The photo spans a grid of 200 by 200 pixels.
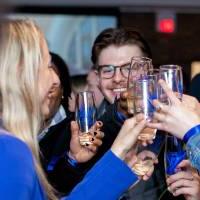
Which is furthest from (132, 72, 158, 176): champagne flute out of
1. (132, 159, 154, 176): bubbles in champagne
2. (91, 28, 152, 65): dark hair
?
(91, 28, 152, 65): dark hair

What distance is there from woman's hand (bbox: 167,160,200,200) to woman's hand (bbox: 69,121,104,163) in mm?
307

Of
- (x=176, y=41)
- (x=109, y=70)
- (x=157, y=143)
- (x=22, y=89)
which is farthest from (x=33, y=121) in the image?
(x=176, y=41)

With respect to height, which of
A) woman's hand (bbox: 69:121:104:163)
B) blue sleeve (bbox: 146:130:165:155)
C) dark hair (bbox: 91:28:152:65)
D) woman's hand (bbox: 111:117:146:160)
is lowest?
woman's hand (bbox: 69:121:104:163)

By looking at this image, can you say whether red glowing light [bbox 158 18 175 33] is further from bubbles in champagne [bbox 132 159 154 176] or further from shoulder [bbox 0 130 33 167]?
shoulder [bbox 0 130 33 167]

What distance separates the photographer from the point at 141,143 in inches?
64.2

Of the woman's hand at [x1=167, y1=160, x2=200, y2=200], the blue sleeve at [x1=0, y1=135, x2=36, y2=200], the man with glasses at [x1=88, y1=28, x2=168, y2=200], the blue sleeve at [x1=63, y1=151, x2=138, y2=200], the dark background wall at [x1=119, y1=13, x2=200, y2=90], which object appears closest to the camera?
the blue sleeve at [x1=0, y1=135, x2=36, y2=200]

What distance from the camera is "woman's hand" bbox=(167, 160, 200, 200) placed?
170 centimetres

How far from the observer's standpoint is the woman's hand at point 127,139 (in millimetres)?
1542

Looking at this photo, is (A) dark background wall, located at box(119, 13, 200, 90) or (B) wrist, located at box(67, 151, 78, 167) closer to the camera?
(B) wrist, located at box(67, 151, 78, 167)

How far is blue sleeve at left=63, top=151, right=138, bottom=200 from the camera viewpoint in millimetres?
1503

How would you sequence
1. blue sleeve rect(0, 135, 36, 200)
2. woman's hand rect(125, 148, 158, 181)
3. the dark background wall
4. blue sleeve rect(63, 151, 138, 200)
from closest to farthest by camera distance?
blue sleeve rect(0, 135, 36, 200)
blue sleeve rect(63, 151, 138, 200)
woman's hand rect(125, 148, 158, 181)
the dark background wall

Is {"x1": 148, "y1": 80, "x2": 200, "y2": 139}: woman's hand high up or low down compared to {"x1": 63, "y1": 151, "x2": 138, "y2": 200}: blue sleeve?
up

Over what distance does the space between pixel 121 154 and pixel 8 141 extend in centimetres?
33

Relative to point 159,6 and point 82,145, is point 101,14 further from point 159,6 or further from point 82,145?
point 82,145
